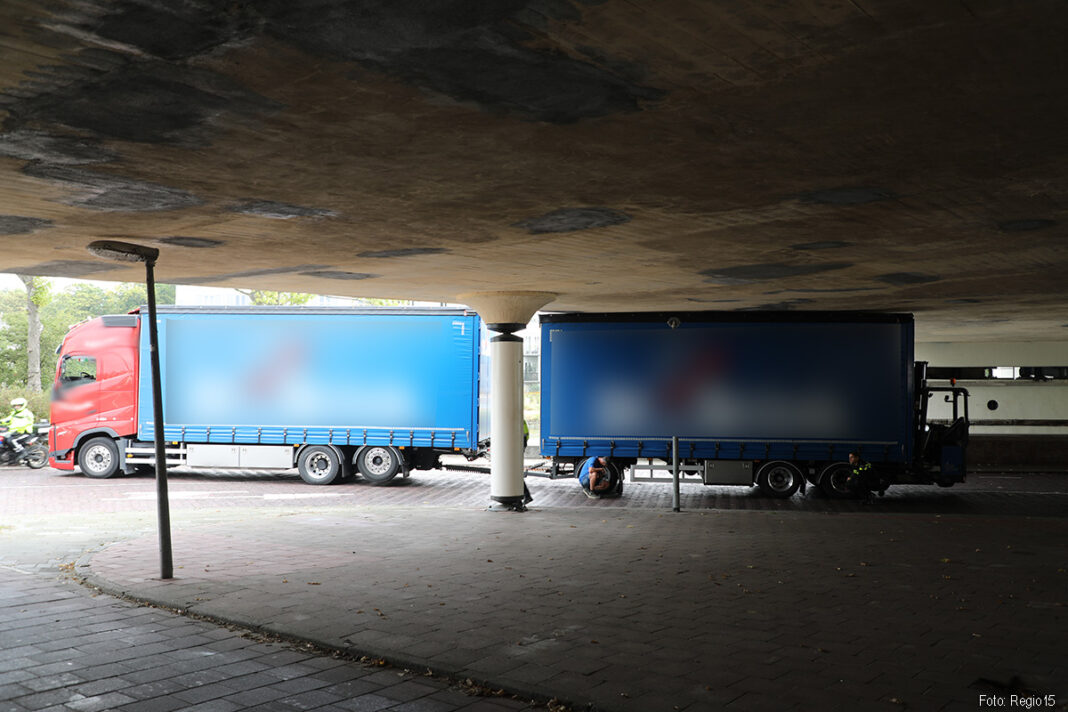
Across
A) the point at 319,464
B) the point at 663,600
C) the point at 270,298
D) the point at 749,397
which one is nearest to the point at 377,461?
the point at 319,464

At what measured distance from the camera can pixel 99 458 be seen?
21.7 m

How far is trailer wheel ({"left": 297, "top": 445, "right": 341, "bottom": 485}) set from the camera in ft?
67.8

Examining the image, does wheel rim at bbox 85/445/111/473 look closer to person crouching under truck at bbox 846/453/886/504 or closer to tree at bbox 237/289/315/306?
person crouching under truck at bbox 846/453/886/504

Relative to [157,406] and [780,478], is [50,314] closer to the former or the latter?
[780,478]

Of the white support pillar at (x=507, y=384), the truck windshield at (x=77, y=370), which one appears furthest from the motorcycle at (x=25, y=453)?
the white support pillar at (x=507, y=384)

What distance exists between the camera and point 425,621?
297 inches

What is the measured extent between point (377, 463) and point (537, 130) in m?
15.8

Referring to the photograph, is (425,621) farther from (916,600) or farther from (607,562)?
(916,600)

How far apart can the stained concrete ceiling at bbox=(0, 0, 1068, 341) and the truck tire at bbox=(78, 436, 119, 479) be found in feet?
37.4

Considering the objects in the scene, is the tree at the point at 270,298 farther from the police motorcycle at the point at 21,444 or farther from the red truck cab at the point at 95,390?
the red truck cab at the point at 95,390

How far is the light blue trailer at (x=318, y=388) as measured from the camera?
66.3 ft

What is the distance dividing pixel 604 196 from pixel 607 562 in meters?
4.64

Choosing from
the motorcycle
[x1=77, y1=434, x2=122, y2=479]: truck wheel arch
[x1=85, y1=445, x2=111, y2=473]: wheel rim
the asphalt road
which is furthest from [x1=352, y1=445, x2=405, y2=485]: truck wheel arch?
the motorcycle

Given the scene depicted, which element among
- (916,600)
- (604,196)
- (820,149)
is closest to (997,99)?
(820,149)
